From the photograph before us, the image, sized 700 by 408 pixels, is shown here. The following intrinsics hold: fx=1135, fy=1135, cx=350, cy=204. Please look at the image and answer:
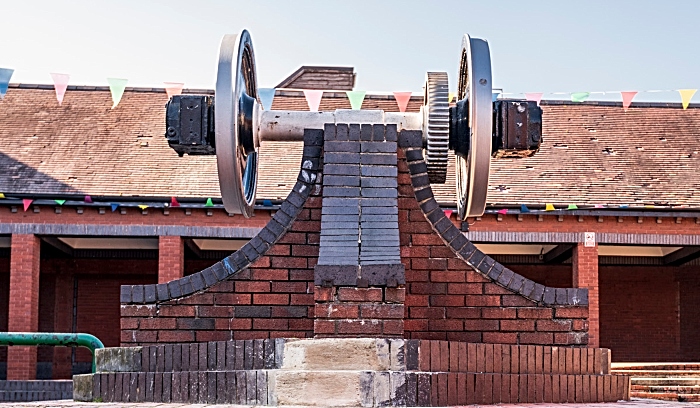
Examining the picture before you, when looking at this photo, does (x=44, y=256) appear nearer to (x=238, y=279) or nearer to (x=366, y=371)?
(x=238, y=279)

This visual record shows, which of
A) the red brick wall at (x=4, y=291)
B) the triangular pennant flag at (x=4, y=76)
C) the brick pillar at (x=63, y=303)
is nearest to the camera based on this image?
the triangular pennant flag at (x=4, y=76)

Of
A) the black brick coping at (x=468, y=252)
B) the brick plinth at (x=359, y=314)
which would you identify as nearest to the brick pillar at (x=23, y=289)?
the black brick coping at (x=468, y=252)

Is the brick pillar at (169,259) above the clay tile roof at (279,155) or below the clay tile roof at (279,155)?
below

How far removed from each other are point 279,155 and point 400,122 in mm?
16531

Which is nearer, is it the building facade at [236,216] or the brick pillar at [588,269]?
the building facade at [236,216]

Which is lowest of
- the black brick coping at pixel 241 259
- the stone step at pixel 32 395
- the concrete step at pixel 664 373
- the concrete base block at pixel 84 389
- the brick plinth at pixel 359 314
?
the stone step at pixel 32 395

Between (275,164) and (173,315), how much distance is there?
17034 mm

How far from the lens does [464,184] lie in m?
9.47

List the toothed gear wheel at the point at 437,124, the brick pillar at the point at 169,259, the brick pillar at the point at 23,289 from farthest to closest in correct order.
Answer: the brick pillar at the point at 169,259 → the brick pillar at the point at 23,289 → the toothed gear wheel at the point at 437,124

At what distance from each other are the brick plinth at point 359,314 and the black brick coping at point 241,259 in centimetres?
99

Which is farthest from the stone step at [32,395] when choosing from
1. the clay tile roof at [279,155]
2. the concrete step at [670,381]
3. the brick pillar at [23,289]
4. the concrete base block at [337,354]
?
the concrete base block at [337,354]

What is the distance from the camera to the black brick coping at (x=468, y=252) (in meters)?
8.05

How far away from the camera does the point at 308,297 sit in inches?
316

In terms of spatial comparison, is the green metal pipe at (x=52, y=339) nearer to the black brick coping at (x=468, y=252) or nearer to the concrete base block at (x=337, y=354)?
the concrete base block at (x=337, y=354)
